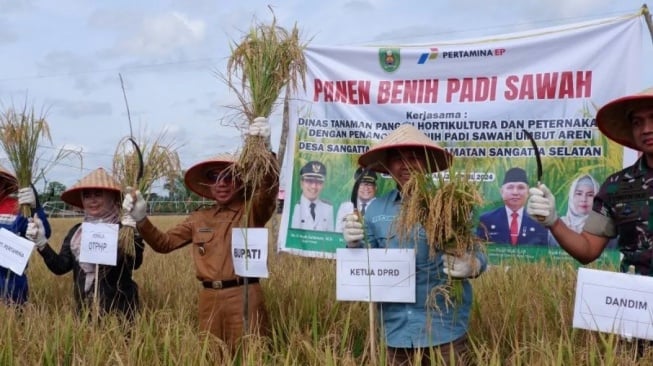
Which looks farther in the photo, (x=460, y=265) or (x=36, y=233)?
(x=36, y=233)

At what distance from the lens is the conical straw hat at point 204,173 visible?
3639 mm

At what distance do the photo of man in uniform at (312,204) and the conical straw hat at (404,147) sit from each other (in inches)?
107

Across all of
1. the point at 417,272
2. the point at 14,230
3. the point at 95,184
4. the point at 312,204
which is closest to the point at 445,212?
the point at 417,272

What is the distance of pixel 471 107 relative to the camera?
5328mm

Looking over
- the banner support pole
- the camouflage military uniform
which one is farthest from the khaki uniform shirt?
the banner support pole

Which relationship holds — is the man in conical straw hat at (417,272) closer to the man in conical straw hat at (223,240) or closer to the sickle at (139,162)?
the man in conical straw hat at (223,240)

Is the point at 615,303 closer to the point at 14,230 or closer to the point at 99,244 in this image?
the point at 99,244

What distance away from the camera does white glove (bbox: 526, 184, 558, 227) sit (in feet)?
8.53

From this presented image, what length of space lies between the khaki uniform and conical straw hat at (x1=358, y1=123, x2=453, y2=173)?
0.63m

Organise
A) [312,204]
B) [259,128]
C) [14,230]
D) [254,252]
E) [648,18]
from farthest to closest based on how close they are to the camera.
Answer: [312,204] < [648,18] < [14,230] < [254,252] < [259,128]

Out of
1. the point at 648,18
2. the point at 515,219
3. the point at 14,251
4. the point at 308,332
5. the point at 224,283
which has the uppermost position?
the point at 648,18

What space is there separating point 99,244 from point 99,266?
240 mm

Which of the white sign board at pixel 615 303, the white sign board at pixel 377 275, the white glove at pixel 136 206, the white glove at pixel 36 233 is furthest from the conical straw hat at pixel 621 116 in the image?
the white glove at pixel 36 233

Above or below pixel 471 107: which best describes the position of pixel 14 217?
below
